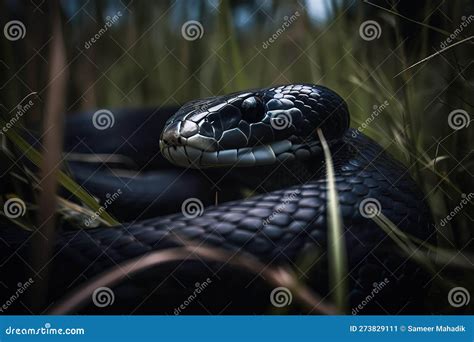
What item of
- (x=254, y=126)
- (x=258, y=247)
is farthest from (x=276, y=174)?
(x=258, y=247)

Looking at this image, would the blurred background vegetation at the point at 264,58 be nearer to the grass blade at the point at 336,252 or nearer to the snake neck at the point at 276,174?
the snake neck at the point at 276,174

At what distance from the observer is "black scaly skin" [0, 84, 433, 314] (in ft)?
4.37

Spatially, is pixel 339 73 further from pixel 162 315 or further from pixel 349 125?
pixel 162 315

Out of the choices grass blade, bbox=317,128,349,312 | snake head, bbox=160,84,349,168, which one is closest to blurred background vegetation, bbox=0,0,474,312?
snake head, bbox=160,84,349,168

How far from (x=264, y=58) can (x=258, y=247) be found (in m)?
0.48

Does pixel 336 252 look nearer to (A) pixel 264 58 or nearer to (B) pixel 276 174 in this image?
(B) pixel 276 174

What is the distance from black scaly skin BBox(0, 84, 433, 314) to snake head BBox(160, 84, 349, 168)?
0.11m

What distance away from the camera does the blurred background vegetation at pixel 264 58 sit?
1583 mm

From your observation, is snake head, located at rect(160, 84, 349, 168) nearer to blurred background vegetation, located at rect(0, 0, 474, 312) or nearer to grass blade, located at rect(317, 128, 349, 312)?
blurred background vegetation, located at rect(0, 0, 474, 312)

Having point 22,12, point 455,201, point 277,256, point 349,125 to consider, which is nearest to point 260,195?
point 277,256

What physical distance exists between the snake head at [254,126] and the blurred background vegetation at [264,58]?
1.6 inches

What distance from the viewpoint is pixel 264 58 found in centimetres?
159

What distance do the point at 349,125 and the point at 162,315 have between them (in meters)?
0.58

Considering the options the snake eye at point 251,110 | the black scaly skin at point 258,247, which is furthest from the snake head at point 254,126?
the black scaly skin at point 258,247
